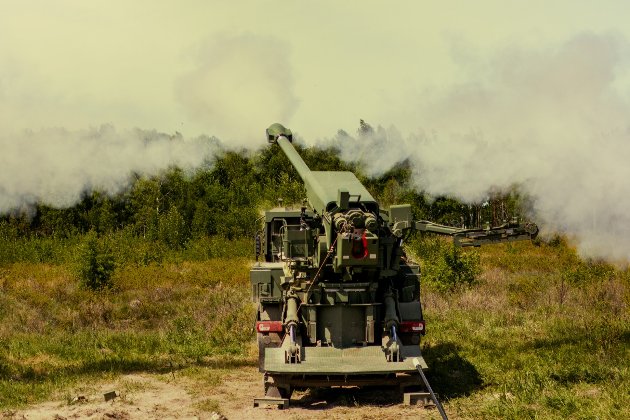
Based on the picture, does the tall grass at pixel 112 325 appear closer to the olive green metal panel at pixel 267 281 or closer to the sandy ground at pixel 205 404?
the sandy ground at pixel 205 404

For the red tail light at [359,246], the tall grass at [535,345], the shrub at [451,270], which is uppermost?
the red tail light at [359,246]

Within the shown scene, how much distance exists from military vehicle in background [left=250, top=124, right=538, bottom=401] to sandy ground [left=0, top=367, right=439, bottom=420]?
416mm

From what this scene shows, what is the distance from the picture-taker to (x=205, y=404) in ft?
40.3

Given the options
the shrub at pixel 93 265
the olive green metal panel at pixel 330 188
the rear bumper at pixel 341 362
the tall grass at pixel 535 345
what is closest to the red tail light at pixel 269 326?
the rear bumper at pixel 341 362

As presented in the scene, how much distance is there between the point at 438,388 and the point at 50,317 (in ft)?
37.8

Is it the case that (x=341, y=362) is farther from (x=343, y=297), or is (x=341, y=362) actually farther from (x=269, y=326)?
(x=269, y=326)

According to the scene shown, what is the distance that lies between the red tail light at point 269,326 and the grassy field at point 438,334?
263cm

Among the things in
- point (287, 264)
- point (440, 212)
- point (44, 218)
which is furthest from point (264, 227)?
point (44, 218)

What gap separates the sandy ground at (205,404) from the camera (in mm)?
11587

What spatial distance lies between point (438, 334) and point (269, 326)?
5725mm

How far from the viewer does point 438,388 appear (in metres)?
13.1

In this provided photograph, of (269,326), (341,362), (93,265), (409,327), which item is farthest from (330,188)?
(93,265)

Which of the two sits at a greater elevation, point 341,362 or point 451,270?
point 451,270

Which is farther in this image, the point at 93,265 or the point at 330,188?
the point at 93,265
